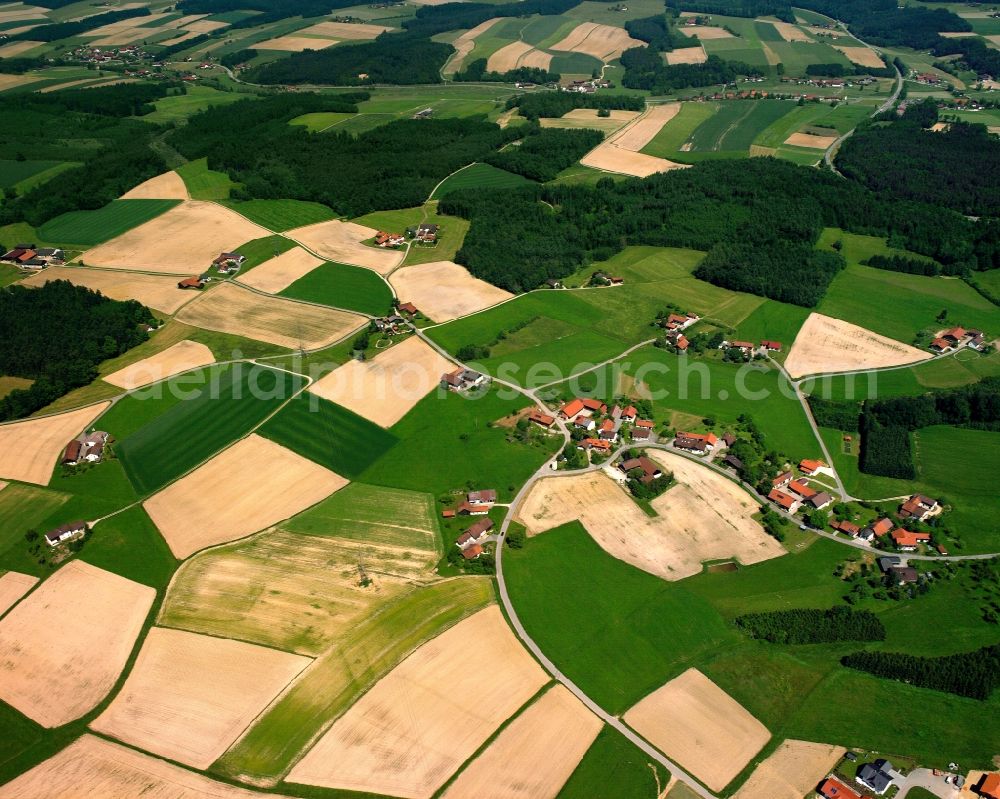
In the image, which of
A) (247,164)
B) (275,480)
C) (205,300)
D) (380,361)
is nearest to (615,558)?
(275,480)

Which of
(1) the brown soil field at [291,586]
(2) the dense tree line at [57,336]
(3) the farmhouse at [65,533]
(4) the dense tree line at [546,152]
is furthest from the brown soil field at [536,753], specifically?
(4) the dense tree line at [546,152]

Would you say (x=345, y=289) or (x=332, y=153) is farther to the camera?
(x=332, y=153)

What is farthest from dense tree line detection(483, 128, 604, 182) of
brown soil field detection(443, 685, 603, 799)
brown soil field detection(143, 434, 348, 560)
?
brown soil field detection(443, 685, 603, 799)

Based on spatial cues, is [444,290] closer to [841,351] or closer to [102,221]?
[841,351]

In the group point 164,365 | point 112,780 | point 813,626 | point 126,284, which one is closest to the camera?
point 112,780

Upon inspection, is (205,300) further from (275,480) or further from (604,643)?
(604,643)

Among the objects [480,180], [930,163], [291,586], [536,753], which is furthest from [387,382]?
[930,163]

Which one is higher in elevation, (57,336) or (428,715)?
(57,336)
